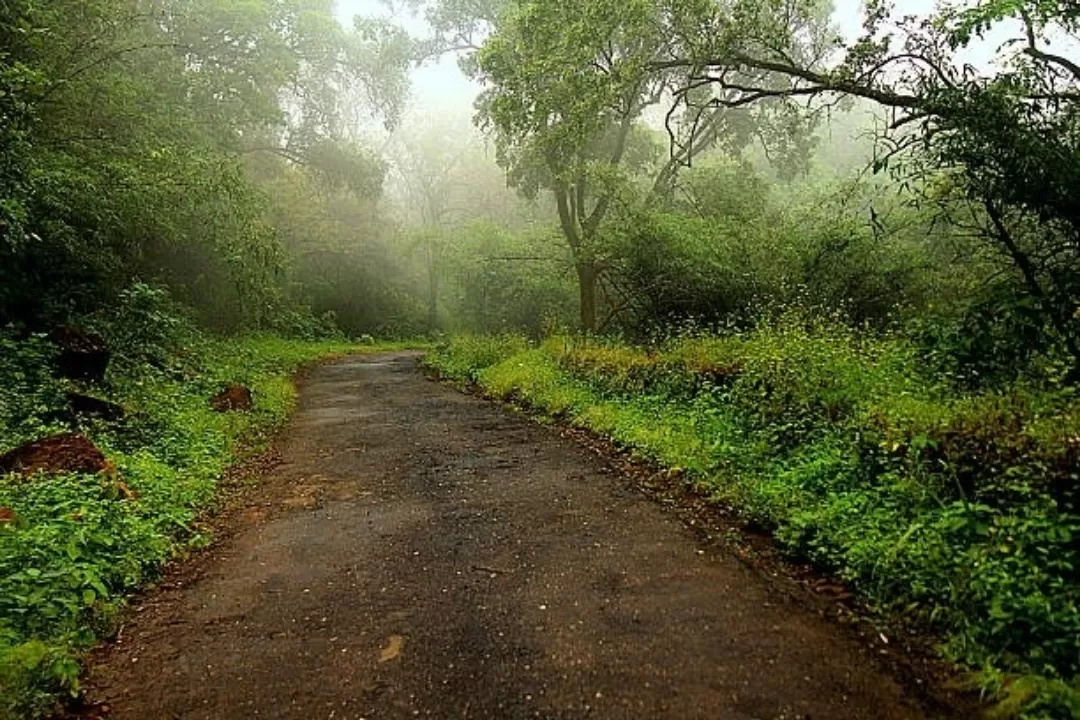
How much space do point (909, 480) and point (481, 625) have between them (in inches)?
119

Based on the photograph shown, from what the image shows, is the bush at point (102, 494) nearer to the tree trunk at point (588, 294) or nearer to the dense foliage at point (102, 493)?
the dense foliage at point (102, 493)

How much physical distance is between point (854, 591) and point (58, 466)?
247 inches

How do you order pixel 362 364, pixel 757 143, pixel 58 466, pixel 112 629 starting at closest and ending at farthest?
1. pixel 112 629
2. pixel 58 466
3. pixel 362 364
4. pixel 757 143

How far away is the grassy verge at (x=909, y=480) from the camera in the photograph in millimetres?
3699

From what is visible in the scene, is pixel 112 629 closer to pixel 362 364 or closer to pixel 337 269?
pixel 362 364

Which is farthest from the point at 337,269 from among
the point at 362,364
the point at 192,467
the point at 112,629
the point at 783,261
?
the point at 112,629

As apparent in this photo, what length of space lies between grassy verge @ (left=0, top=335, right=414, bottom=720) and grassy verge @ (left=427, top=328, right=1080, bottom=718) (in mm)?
4523

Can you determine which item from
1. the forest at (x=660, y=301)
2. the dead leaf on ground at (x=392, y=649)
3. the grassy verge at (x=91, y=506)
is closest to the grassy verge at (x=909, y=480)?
the forest at (x=660, y=301)

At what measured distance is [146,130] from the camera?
1295 centimetres

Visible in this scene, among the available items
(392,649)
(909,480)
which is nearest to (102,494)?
(392,649)

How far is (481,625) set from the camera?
4.40 metres

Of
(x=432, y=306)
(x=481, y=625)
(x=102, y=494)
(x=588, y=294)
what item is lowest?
(x=481, y=625)

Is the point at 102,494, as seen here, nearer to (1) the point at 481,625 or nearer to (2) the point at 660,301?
(1) the point at 481,625

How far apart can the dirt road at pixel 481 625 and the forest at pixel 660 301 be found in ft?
1.65
